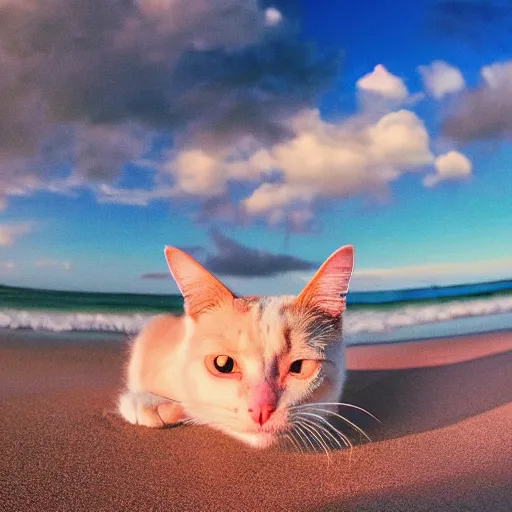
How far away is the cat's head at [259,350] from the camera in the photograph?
3.14 feet

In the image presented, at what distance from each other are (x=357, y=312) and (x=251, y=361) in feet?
5.52

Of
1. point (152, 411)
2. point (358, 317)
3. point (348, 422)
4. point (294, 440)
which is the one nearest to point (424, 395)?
point (348, 422)

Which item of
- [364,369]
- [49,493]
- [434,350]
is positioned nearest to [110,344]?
[364,369]

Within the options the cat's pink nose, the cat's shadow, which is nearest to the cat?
the cat's pink nose

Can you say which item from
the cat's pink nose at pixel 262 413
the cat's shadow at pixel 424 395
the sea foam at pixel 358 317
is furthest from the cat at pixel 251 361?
the sea foam at pixel 358 317

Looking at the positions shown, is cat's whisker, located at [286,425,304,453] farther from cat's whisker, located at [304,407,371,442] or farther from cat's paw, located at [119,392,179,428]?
cat's paw, located at [119,392,179,428]

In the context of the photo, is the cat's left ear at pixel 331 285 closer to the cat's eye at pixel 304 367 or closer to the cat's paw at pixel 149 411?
the cat's eye at pixel 304 367

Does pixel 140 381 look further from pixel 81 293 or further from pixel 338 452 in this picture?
pixel 81 293

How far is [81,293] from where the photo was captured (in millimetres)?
2113

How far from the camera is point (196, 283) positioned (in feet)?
3.56

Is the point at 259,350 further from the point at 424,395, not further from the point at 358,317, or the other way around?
the point at 358,317

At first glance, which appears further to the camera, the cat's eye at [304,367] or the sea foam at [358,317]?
the sea foam at [358,317]

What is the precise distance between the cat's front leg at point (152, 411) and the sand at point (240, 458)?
2 centimetres

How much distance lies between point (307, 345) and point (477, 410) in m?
0.62
